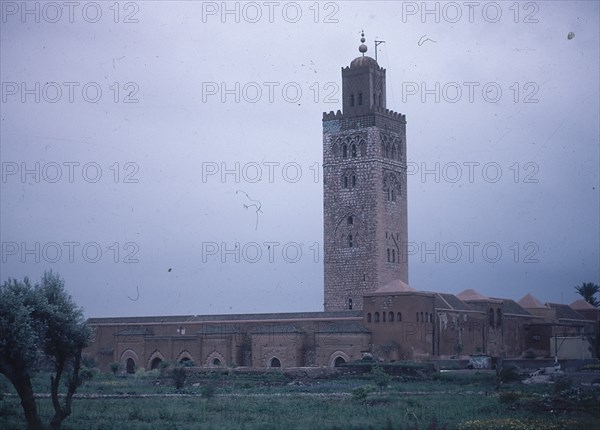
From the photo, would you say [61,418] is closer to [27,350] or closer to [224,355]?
[27,350]

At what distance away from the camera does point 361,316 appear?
50.6 m

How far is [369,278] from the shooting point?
54594 millimetres

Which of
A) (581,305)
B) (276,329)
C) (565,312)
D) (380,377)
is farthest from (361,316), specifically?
(581,305)

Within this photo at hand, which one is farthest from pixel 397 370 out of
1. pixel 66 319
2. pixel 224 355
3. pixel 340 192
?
pixel 66 319

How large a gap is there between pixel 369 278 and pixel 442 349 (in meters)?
6.28

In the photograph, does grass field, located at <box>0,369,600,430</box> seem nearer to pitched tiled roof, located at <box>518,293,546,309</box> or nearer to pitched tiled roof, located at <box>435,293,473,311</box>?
pitched tiled roof, located at <box>435,293,473,311</box>

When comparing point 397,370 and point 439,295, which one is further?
point 439,295

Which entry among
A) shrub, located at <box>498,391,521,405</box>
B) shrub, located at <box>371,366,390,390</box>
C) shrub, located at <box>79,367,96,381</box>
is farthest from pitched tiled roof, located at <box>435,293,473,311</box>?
shrub, located at <box>498,391,521,405</box>

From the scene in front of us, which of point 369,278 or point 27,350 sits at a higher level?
point 369,278

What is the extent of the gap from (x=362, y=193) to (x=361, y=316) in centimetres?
786

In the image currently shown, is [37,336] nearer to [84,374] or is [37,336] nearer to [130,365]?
[84,374]

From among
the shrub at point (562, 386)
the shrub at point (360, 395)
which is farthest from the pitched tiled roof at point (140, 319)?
the shrub at point (562, 386)

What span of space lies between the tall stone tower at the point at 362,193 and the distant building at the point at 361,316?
0.05m

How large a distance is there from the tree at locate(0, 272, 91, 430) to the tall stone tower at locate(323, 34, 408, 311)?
28.2 m
